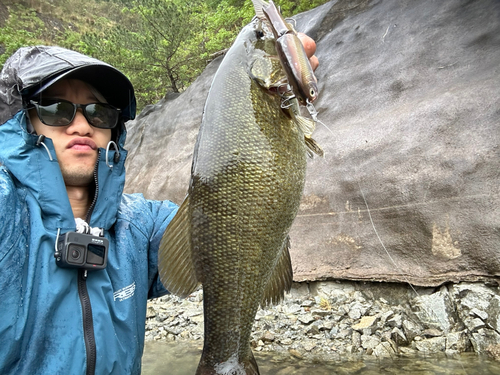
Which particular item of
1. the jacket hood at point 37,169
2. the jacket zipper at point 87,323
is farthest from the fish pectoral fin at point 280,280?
the jacket hood at point 37,169

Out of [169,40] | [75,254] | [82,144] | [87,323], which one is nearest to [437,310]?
[87,323]

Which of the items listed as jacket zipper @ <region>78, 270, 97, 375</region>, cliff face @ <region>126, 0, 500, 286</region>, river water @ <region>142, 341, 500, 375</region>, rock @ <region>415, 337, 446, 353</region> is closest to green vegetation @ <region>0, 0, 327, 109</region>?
cliff face @ <region>126, 0, 500, 286</region>

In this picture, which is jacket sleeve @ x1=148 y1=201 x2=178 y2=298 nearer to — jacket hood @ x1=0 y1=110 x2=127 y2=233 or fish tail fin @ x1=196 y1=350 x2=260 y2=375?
jacket hood @ x1=0 y1=110 x2=127 y2=233

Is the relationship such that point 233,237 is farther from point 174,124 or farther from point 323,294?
point 174,124

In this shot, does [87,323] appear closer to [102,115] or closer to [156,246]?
[156,246]

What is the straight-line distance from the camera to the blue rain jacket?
1.55m

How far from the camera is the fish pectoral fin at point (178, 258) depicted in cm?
157

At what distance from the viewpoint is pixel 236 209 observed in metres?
1.52

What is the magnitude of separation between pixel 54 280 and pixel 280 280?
104 centimetres

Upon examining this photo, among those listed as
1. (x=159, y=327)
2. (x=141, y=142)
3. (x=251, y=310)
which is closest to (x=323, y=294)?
(x=159, y=327)

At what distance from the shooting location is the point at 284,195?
5.10 ft

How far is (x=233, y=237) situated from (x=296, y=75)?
0.69 m

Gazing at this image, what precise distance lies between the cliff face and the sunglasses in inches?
150

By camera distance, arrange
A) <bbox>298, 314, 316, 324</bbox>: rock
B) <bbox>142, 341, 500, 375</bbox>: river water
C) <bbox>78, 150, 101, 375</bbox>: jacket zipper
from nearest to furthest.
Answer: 1. <bbox>78, 150, 101, 375</bbox>: jacket zipper
2. <bbox>142, 341, 500, 375</bbox>: river water
3. <bbox>298, 314, 316, 324</bbox>: rock
